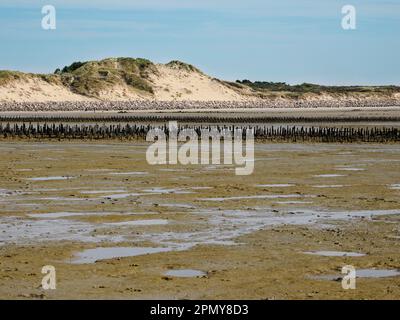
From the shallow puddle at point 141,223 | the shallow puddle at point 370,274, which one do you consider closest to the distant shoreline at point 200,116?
the shallow puddle at point 141,223

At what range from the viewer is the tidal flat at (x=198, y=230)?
47.9 ft

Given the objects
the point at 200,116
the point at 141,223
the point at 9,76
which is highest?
the point at 9,76

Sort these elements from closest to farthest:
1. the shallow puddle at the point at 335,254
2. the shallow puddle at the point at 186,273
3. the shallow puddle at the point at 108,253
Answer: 1. the shallow puddle at the point at 186,273
2. the shallow puddle at the point at 108,253
3. the shallow puddle at the point at 335,254

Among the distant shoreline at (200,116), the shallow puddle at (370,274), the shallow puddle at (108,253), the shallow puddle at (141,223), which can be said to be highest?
the shallow puddle at (108,253)

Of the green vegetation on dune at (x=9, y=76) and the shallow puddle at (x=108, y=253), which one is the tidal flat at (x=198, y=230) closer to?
the shallow puddle at (x=108, y=253)

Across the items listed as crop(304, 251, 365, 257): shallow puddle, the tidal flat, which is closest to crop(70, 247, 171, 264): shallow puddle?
the tidal flat

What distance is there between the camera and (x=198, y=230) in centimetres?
1997

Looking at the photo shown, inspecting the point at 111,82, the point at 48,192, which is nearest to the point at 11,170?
the point at 48,192

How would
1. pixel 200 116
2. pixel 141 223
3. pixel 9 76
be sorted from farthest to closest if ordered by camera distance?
pixel 9 76 → pixel 200 116 → pixel 141 223

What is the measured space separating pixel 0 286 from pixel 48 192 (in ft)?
41.3

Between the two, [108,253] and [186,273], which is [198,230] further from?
[186,273]

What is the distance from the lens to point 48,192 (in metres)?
27.0

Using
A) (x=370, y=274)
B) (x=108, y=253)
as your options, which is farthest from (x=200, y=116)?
(x=370, y=274)

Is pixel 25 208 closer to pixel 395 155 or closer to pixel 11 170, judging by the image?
pixel 11 170
